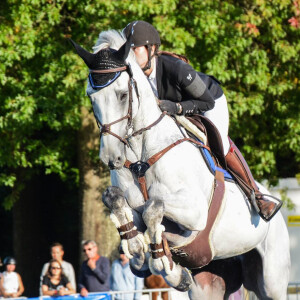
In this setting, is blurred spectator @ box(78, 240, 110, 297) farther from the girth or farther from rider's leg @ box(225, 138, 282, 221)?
the girth

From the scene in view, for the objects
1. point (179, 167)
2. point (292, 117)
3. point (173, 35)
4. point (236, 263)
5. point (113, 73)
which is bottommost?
point (236, 263)

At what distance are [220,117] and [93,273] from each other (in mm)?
5138

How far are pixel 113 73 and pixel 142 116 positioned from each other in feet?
1.50

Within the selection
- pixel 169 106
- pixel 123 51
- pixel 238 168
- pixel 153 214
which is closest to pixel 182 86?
pixel 169 106

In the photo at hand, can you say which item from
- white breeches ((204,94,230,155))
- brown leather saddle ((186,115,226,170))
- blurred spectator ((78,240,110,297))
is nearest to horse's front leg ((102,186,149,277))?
brown leather saddle ((186,115,226,170))

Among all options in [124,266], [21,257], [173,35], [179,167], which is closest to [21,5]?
[173,35]

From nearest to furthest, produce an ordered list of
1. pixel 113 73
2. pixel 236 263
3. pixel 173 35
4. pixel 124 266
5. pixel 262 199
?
pixel 113 73, pixel 262 199, pixel 236 263, pixel 124 266, pixel 173 35

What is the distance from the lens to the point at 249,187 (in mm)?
8008

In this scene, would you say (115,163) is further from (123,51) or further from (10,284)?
(10,284)

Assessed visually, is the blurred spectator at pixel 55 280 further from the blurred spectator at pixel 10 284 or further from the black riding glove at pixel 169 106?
the black riding glove at pixel 169 106

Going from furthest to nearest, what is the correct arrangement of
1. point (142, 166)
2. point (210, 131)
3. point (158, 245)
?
point (210, 131), point (142, 166), point (158, 245)

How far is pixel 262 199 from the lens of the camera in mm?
7980

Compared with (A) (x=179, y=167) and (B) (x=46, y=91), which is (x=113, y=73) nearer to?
(A) (x=179, y=167)

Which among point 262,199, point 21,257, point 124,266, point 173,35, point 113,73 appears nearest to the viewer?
point 113,73
